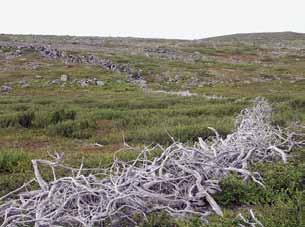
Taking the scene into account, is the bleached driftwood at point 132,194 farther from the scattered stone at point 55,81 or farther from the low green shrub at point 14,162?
the scattered stone at point 55,81

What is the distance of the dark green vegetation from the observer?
22.6 feet

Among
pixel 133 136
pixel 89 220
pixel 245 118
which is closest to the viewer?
pixel 89 220

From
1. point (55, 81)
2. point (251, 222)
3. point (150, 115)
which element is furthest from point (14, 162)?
point (55, 81)

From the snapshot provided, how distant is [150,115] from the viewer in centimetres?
1939

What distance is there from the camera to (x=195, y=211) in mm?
6414

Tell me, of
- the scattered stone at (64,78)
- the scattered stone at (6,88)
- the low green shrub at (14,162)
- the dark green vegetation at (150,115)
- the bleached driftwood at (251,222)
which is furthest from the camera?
the scattered stone at (64,78)

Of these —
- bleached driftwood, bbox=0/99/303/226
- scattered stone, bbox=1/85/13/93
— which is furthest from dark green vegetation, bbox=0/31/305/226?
scattered stone, bbox=1/85/13/93

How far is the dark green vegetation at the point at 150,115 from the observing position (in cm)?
688

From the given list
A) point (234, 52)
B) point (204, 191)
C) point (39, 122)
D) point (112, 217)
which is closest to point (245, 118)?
point (204, 191)

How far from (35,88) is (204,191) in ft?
97.1

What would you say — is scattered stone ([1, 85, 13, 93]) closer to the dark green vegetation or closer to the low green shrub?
the dark green vegetation

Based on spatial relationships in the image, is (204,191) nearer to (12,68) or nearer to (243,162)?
(243,162)

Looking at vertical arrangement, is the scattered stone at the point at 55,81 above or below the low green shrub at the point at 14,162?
below

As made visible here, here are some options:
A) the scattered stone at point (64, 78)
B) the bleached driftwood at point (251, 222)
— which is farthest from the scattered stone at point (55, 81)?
the bleached driftwood at point (251, 222)
